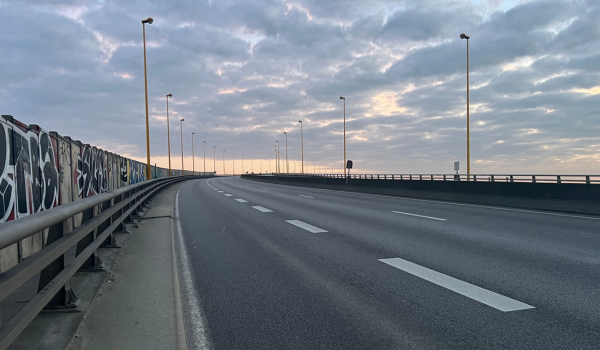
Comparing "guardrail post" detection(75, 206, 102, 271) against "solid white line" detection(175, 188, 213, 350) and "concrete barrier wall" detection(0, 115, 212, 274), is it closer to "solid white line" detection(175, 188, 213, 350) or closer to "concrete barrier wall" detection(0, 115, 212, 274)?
"concrete barrier wall" detection(0, 115, 212, 274)

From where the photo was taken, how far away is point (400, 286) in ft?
19.0

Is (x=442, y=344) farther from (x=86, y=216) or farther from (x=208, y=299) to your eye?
(x=86, y=216)

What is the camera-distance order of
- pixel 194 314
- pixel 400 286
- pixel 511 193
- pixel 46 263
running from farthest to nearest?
pixel 511 193 → pixel 400 286 → pixel 194 314 → pixel 46 263

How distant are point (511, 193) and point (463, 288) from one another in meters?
14.1

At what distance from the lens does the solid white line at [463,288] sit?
4895 mm

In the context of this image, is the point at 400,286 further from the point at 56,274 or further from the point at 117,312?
the point at 56,274

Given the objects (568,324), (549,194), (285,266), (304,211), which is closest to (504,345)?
(568,324)

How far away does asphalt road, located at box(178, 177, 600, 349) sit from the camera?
13.5 ft

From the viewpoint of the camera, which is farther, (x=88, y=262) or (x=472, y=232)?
(x=472, y=232)

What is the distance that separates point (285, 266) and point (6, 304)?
12.5 ft

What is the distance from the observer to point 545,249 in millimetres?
8266

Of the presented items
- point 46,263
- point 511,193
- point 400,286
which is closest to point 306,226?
point 400,286

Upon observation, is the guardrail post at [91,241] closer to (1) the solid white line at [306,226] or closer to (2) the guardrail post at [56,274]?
(2) the guardrail post at [56,274]

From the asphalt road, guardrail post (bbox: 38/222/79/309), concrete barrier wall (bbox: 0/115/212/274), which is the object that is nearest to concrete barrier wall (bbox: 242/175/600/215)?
the asphalt road
